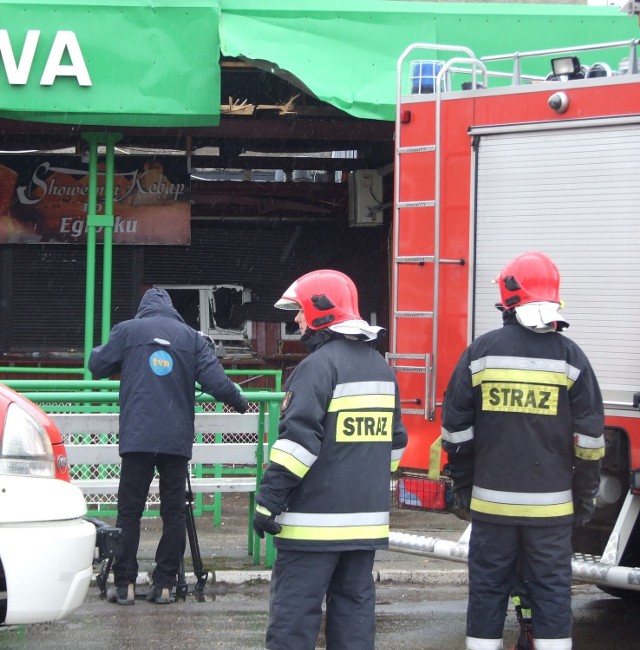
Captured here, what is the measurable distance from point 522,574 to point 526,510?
0.38 m

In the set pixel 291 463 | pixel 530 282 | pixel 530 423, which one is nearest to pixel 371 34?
pixel 530 282

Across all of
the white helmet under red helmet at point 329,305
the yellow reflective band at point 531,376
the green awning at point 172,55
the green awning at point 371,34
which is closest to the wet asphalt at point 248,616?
the yellow reflective band at point 531,376

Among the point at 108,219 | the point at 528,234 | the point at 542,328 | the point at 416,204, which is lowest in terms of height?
the point at 542,328

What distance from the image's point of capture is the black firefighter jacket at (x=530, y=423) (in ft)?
16.8

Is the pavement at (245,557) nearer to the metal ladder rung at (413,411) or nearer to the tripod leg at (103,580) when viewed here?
the tripod leg at (103,580)

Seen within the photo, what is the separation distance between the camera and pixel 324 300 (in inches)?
185

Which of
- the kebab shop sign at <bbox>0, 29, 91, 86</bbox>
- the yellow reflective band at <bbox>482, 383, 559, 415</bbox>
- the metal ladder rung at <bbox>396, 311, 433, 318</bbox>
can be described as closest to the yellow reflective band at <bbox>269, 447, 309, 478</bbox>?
the yellow reflective band at <bbox>482, 383, 559, 415</bbox>

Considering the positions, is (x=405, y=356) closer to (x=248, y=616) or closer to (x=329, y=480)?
(x=248, y=616)

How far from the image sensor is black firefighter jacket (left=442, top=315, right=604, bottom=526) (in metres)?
5.12

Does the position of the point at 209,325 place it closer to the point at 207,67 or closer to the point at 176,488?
the point at 207,67

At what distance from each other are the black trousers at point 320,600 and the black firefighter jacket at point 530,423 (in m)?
0.83

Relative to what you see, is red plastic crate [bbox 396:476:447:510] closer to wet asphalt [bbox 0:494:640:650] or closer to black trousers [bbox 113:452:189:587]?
wet asphalt [bbox 0:494:640:650]

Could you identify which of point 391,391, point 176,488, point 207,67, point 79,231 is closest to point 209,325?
point 79,231

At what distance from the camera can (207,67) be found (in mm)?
10281
